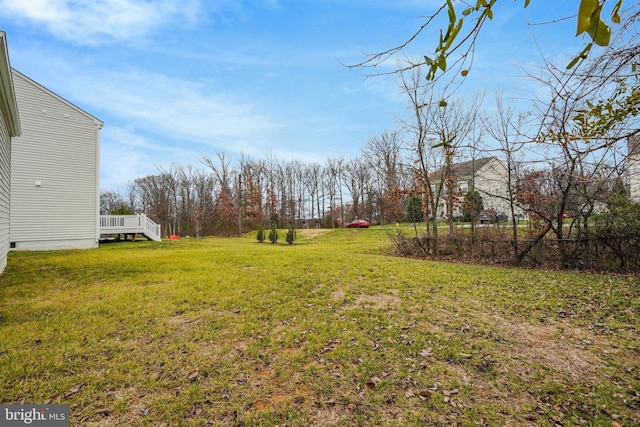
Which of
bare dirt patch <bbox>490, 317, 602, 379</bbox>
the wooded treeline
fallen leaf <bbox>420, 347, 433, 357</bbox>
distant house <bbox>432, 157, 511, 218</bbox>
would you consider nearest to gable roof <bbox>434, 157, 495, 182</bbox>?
distant house <bbox>432, 157, 511, 218</bbox>

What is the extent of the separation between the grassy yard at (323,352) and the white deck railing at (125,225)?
945cm

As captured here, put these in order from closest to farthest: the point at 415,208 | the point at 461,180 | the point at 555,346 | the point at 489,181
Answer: the point at 555,346
the point at 461,180
the point at 489,181
the point at 415,208

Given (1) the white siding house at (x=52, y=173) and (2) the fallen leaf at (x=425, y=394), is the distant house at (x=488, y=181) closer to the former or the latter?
(2) the fallen leaf at (x=425, y=394)

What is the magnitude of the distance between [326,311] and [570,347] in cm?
305

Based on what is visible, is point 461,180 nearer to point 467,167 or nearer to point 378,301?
point 467,167

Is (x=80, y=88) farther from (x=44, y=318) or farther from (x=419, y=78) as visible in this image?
(x=419, y=78)

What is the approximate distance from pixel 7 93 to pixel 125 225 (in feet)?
34.7

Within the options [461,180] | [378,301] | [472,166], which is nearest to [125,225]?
[378,301]

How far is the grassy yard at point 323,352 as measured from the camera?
2404 millimetres

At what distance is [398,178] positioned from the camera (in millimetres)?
28719

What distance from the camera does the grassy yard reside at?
7.89 ft

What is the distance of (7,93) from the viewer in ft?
19.2

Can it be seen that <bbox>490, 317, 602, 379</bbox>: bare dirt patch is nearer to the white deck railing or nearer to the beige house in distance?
the beige house in distance

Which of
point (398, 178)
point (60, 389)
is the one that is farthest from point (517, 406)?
point (398, 178)
